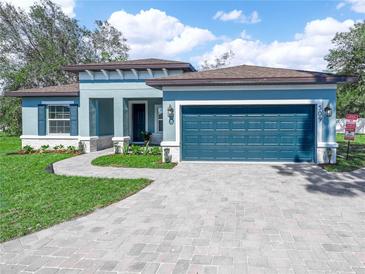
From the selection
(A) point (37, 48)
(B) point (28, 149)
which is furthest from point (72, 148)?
(A) point (37, 48)

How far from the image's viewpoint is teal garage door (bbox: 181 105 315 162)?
10695 millimetres

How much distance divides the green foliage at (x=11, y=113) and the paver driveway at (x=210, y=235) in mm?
22347

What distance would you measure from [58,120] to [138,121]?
4414 millimetres

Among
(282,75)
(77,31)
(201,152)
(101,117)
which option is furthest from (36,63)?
(282,75)

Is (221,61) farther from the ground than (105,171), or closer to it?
farther from the ground

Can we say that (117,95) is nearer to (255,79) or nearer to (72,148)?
(72,148)

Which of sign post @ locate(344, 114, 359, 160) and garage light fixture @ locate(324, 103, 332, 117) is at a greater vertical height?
garage light fixture @ locate(324, 103, 332, 117)

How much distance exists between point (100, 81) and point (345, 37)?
824 inches

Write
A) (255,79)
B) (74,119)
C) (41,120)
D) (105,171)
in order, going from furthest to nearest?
1. (41,120)
2. (74,119)
3. (255,79)
4. (105,171)

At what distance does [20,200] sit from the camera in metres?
6.20

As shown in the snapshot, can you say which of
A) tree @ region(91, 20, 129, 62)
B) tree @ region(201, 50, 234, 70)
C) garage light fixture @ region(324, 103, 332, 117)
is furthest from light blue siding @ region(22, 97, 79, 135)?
tree @ region(201, 50, 234, 70)

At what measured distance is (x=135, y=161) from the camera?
1128 centimetres

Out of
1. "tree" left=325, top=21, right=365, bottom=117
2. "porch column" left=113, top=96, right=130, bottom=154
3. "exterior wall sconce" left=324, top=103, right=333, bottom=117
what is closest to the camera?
"exterior wall sconce" left=324, top=103, right=333, bottom=117

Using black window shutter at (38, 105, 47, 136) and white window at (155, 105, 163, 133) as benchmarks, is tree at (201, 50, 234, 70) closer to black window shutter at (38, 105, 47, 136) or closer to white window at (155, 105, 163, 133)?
white window at (155, 105, 163, 133)
